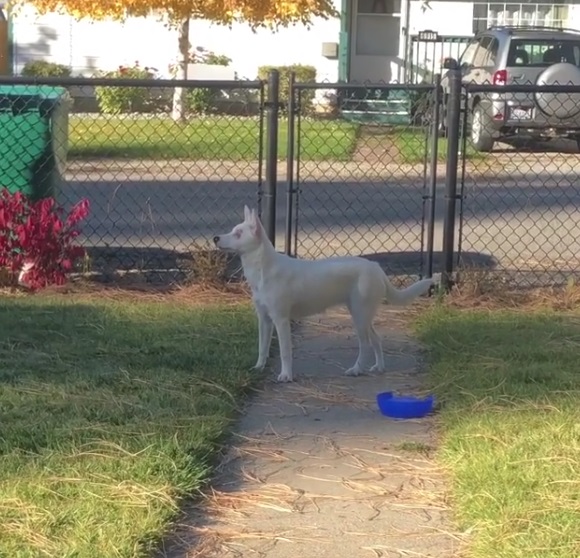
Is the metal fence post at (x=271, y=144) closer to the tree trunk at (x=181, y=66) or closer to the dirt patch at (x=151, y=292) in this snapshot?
the dirt patch at (x=151, y=292)

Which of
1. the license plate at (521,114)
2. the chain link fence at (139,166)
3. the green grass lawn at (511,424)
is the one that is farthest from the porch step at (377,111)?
the green grass lawn at (511,424)

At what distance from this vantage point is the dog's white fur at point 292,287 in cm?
621

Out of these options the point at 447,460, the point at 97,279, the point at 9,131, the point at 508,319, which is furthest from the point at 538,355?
the point at 9,131

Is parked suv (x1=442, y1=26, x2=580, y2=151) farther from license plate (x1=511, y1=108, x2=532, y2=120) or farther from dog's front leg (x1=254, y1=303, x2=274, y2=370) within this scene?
dog's front leg (x1=254, y1=303, x2=274, y2=370)

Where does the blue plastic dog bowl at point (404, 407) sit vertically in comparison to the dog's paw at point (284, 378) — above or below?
above

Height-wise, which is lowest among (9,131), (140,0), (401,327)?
(401,327)

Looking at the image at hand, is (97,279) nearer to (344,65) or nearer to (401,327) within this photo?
(401,327)

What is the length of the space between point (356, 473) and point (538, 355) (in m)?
1.94

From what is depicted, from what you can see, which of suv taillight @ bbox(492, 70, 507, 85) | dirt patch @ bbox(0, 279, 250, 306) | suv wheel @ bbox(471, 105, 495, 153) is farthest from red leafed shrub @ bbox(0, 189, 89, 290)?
suv taillight @ bbox(492, 70, 507, 85)

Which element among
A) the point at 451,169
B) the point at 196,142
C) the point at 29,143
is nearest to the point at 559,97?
the point at 196,142

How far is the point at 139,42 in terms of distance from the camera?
2455 centimetres

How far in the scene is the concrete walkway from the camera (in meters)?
4.09

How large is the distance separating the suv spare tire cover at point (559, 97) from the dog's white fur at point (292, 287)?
34.9 feet

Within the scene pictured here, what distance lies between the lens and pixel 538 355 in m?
6.42
